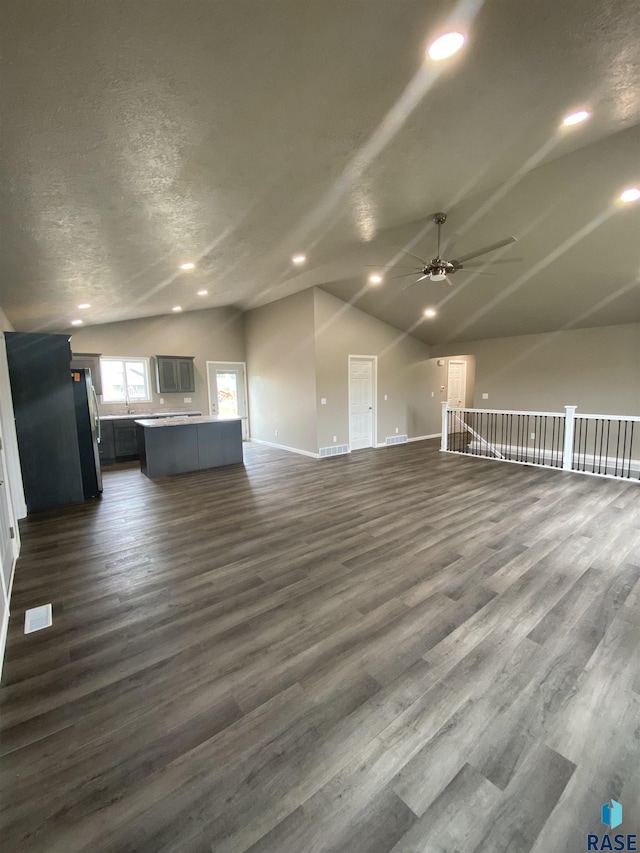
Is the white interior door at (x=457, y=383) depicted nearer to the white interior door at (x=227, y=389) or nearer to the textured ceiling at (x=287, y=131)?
the white interior door at (x=227, y=389)

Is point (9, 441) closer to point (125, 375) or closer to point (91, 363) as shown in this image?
point (91, 363)

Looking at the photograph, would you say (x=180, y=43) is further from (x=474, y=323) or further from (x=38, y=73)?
(x=474, y=323)

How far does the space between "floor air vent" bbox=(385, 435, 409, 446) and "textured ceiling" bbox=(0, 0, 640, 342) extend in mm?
4958

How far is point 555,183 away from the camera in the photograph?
11.9 feet

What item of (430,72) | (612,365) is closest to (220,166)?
(430,72)

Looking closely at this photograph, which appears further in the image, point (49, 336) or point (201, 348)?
point (201, 348)

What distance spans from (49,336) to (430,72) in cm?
480

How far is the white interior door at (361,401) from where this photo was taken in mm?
7707

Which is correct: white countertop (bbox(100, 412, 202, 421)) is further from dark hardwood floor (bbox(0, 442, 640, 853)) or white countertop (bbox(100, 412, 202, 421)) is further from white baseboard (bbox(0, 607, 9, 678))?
white baseboard (bbox(0, 607, 9, 678))

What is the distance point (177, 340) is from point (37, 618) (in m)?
6.80

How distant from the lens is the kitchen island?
6008 mm

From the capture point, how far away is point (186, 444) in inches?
250

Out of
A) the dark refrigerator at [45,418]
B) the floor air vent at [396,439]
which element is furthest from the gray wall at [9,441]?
the floor air vent at [396,439]

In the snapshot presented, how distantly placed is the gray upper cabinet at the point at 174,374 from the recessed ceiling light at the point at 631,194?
775cm
